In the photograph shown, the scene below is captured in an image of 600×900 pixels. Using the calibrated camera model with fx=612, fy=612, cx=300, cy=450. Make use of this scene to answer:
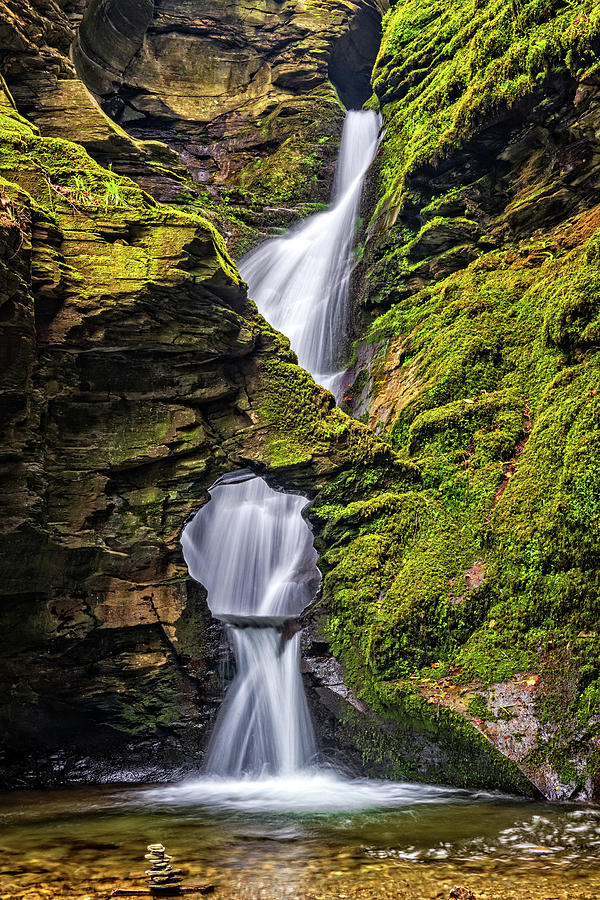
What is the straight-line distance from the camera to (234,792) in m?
7.68

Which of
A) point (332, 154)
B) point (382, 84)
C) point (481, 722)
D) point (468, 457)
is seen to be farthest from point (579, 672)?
point (332, 154)

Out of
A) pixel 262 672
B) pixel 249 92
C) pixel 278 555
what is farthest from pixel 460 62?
pixel 262 672

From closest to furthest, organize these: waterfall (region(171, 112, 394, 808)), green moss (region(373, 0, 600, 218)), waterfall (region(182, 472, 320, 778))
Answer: waterfall (region(171, 112, 394, 808)) < waterfall (region(182, 472, 320, 778)) < green moss (region(373, 0, 600, 218))

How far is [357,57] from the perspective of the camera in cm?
2309

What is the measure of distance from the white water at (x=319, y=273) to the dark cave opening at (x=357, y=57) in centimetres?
441

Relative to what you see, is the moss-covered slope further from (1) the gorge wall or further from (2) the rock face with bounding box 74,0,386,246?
(2) the rock face with bounding box 74,0,386,246

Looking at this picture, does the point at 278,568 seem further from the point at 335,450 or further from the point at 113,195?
the point at 113,195

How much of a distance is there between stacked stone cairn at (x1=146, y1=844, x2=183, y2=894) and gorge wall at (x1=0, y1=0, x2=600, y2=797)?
3.46 m

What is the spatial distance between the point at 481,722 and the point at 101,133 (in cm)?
1055

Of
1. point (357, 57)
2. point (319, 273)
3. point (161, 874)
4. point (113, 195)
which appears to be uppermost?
point (357, 57)

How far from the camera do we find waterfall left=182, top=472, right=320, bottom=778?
8.46 metres

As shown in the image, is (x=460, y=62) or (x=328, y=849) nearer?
(x=328, y=849)

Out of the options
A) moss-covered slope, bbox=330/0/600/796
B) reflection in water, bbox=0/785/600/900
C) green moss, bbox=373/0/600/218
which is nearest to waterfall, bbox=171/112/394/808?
reflection in water, bbox=0/785/600/900

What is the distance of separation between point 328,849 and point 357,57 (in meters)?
25.7
